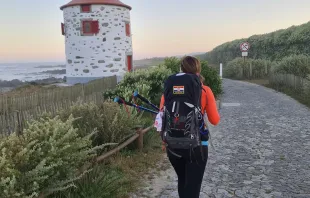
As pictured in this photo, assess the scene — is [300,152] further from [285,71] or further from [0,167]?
[285,71]

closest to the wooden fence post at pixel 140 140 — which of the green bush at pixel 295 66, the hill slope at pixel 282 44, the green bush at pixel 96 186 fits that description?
→ the green bush at pixel 96 186

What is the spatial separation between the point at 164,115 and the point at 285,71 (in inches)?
759

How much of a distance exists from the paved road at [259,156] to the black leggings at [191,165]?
133 cm

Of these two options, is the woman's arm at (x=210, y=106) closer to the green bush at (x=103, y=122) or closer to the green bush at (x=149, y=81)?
the green bush at (x=103, y=122)

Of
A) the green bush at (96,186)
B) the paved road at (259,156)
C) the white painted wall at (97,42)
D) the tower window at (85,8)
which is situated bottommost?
the paved road at (259,156)

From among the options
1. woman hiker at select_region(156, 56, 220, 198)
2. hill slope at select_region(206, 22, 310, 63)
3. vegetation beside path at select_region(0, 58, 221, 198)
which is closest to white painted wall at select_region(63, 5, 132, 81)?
vegetation beside path at select_region(0, 58, 221, 198)

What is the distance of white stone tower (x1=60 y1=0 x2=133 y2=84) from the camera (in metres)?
22.0

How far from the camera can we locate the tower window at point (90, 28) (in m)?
21.9

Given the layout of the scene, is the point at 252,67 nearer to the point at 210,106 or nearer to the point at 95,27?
the point at 95,27

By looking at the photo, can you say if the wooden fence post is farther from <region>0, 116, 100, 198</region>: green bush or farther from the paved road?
<region>0, 116, 100, 198</region>: green bush

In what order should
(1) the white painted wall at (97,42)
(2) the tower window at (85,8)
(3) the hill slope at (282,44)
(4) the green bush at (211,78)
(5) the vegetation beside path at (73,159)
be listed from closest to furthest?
1. (5) the vegetation beside path at (73,159)
2. (4) the green bush at (211,78)
3. (2) the tower window at (85,8)
4. (1) the white painted wall at (97,42)
5. (3) the hill slope at (282,44)

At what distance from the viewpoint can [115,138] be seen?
5.77 metres

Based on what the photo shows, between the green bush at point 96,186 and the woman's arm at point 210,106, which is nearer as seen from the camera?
the woman's arm at point 210,106

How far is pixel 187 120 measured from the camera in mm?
3047
